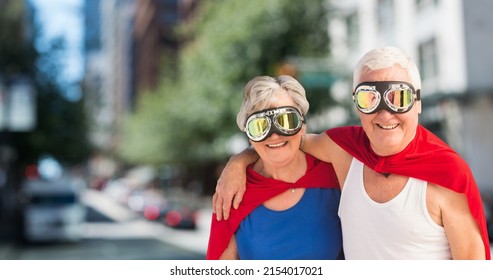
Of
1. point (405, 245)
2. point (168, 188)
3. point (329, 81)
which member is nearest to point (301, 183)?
point (405, 245)

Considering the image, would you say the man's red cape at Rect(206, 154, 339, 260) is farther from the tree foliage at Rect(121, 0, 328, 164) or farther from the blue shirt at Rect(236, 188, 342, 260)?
the tree foliage at Rect(121, 0, 328, 164)

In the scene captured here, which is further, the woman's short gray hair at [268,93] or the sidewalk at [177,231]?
the sidewalk at [177,231]

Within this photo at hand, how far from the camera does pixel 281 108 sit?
6.87ft

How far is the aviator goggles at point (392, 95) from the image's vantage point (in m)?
1.96

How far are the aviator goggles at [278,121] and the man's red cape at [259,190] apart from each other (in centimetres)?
18

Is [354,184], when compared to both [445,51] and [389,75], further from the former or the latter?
[445,51]

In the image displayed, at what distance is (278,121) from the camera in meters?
2.10

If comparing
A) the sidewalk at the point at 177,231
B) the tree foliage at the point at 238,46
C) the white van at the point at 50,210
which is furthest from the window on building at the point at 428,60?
the white van at the point at 50,210

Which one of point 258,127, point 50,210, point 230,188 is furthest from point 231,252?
point 50,210

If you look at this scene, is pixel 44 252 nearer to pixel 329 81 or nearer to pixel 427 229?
pixel 329 81

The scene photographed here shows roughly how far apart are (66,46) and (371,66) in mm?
19152

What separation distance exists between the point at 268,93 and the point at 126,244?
16.9 metres

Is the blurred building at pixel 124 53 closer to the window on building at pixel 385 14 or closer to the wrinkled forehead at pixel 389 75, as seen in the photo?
the window on building at pixel 385 14

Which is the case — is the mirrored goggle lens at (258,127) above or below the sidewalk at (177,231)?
below
